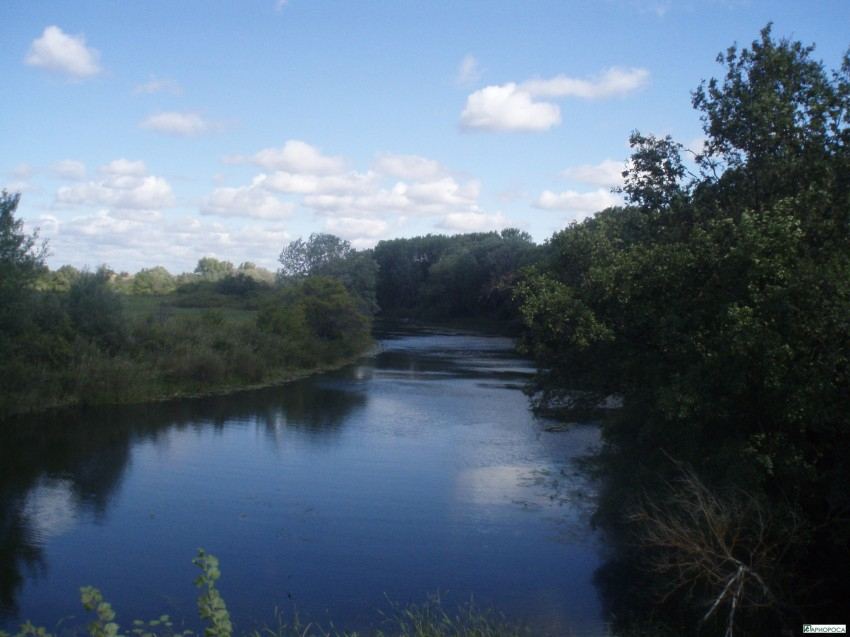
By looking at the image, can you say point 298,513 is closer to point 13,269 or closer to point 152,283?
point 13,269

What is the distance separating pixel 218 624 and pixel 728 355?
22.0ft

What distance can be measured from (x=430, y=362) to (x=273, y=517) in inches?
1066

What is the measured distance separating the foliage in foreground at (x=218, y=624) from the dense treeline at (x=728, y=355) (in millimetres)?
2248

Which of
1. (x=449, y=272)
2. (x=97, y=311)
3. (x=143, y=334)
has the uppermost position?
(x=449, y=272)

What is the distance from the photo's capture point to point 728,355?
29.3 ft

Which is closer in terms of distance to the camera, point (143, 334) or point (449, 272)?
point (143, 334)

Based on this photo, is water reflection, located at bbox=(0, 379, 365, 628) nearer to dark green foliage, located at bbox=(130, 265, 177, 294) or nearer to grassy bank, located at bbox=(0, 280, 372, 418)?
grassy bank, located at bbox=(0, 280, 372, 418)

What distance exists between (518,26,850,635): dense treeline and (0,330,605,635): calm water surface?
183 cm

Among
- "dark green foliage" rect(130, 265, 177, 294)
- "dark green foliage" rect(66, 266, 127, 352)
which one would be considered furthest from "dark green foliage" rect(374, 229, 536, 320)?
"dark green foliage" rect(66, 266, 127, 352)

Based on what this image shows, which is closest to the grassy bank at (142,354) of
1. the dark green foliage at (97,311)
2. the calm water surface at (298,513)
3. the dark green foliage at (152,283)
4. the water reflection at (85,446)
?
the dark green foliage at (97,311)

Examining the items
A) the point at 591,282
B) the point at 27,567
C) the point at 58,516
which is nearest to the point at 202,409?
the point at 58,516

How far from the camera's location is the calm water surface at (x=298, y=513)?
10312mm

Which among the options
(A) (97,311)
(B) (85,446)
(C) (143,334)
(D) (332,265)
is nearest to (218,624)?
(B) (85,446)

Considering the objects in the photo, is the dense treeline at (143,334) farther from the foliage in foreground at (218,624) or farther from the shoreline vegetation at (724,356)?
the foliage in foreground at (218,624)
